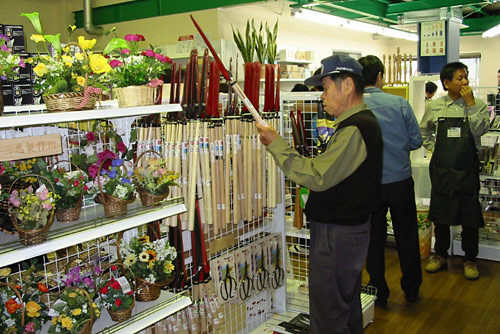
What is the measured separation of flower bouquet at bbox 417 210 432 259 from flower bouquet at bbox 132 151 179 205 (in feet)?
12.0

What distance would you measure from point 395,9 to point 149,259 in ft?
32.7

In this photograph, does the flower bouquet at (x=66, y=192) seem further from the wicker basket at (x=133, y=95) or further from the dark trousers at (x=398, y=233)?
the dark trousers at (x=398, y=233)

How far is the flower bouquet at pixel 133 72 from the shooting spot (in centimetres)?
228

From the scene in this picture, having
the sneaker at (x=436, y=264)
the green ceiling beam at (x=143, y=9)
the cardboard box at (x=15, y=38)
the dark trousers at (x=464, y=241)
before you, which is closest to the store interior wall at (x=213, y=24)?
the green ceiling beam at (x=143, y=9)

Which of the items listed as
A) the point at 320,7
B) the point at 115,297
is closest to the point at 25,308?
the point at 115,297

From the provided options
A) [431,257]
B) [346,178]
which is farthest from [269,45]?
[346,178]

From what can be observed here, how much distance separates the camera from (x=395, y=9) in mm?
10875

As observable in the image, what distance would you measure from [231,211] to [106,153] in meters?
1.00

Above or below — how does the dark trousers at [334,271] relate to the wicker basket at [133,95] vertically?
below

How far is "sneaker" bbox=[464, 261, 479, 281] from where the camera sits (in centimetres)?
476

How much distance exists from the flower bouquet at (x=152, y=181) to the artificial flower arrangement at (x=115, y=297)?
1.30 feet

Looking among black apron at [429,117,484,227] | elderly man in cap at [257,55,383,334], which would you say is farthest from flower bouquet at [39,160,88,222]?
black apron at [429,117,484,227]

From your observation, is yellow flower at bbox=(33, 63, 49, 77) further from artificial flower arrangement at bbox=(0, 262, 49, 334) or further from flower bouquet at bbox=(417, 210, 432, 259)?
flower bouquet at bbox=(417, 210, 432, 259)

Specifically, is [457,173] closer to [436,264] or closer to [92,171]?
[436,264]
